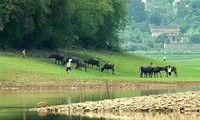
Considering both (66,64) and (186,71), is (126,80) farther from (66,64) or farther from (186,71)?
(186,71)

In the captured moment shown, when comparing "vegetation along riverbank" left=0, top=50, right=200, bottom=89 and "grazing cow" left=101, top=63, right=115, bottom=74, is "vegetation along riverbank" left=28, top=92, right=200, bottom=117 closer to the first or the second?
"vegetation along riverbank" left=0, top=50, right=200, bottom=89

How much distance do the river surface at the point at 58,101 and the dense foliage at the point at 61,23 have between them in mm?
21738

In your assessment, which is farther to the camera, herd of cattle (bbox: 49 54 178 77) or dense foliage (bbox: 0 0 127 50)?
dense foliage (bbox: 0 0 127 50)

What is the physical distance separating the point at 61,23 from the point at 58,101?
43.0 m

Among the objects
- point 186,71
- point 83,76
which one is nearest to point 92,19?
point 186,71

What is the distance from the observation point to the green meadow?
257 feet

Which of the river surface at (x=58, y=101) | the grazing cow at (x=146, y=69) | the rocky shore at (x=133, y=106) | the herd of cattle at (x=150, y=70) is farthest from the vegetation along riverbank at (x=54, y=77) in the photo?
the rocky shore at (x=133, y=106)

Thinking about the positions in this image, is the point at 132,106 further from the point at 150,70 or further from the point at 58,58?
the point at 58,58

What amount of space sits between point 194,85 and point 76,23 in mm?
27592

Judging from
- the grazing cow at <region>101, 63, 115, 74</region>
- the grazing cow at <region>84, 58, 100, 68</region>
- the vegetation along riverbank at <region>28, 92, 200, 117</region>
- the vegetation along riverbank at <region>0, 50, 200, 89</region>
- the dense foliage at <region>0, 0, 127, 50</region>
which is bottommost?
the vegetation along riverbank at <region>28, 92, 200, 117</region>

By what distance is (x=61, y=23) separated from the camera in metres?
105

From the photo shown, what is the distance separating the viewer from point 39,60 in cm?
9212

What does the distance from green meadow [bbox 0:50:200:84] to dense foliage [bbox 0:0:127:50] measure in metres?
1.90

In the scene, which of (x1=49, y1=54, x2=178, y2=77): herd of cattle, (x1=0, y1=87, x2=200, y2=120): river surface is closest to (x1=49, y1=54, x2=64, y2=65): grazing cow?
(x1=49, y1=54, x2=178, y2=77): herd of cattle
